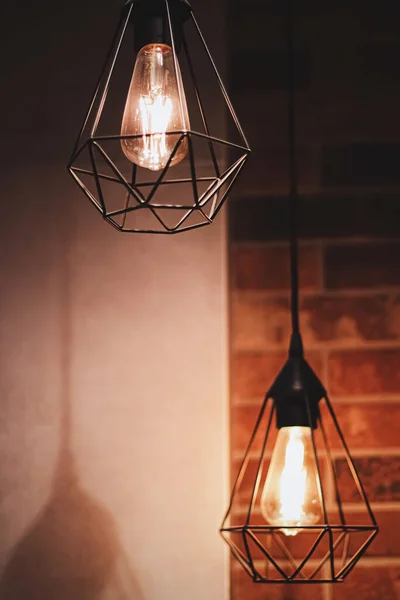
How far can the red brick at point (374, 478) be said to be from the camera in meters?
1.09

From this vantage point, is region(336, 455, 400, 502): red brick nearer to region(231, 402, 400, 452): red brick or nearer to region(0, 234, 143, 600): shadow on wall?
region(231, 402, 400, 452): red brick

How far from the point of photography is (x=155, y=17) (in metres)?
0.75

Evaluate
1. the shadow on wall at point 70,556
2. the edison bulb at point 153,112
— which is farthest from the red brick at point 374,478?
the edison bulb at point 153,112

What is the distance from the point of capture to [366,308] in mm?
1133

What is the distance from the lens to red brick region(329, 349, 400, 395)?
1111mm

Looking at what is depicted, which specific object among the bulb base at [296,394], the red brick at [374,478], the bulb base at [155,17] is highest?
the bulb base at [155,17]

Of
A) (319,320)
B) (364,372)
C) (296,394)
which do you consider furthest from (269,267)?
(296,394)

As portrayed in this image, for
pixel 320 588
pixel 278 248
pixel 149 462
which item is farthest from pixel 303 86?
pixel 320 588

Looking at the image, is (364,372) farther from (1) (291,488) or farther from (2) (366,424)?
(1) (291,488)

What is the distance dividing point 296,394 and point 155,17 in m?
0.45

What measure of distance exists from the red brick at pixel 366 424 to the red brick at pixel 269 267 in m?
0.20

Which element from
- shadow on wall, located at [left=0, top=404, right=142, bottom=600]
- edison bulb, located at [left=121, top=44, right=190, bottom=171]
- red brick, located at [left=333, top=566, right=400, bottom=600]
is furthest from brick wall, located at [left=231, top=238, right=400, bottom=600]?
edison bulb, located at [left=121, top=44, right=190, bottom=171]

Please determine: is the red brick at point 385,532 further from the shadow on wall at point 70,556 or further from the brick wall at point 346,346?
the shadow on wall at point 70,556

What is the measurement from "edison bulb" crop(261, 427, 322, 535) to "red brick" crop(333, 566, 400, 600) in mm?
251
